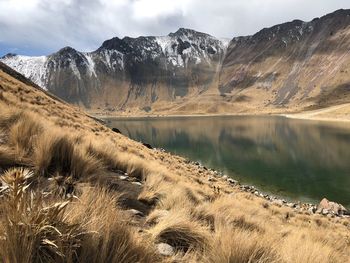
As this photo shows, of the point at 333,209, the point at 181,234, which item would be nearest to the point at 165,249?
the point at 181,234

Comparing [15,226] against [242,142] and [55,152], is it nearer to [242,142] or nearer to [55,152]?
[55,152]

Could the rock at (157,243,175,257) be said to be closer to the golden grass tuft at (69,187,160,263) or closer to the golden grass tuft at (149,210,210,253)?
the golden grass tuft at (149,210,210,253)

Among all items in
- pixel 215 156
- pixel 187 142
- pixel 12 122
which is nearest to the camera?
pixel 12 122

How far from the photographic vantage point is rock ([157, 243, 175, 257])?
4.04 m

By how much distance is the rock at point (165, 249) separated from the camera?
4041mm

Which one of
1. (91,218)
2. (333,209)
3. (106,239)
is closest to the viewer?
(106,239)

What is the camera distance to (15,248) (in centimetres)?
255

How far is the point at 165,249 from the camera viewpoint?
417 cm

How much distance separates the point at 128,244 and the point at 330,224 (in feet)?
61.1

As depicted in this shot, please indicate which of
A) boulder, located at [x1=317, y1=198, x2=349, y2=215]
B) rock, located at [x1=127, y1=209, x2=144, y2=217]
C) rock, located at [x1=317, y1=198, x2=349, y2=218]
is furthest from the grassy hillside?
rock, located at [x1=317, y1=198, x2=349, y2=218]

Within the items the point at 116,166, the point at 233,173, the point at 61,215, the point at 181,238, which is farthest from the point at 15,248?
the point at 233,173

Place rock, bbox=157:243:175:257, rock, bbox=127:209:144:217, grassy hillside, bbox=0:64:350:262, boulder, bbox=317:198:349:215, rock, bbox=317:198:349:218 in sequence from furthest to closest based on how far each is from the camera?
rock, bbox=317:198:349:218 < boulder, bbox=317:198:349:215 < rock, bbox=127:209:144:217 < rock, bbox=157:243:175:257 < grassy hillside, bbox=0:64:350:262

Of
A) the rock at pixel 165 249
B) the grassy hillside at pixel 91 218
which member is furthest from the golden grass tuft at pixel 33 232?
the rock at pixel 165 249

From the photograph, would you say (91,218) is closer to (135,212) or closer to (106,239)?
(106,239)
